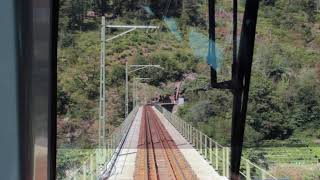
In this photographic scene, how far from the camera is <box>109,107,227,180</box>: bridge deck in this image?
1548mm

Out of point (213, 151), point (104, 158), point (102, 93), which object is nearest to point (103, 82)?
point (102, 93)

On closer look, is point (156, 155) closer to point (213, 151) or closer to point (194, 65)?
point (213, 151)

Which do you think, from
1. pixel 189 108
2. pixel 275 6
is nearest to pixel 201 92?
pixel 189 108

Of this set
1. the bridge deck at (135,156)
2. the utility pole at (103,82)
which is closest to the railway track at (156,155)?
the bridge deck at (135,156)

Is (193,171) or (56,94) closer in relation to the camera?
(56,94)

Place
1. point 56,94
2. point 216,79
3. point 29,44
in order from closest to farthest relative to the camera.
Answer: point 29,44 → point 56,94 → point 216,79

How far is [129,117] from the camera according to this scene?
1.58 m

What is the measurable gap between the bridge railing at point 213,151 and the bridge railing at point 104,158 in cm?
15

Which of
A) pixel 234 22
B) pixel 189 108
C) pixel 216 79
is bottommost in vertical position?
pixel 189 108

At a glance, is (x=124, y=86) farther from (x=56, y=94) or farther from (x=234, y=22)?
(x=234, y=22)

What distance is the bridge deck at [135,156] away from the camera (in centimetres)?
155

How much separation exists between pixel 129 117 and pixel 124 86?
0.13 m

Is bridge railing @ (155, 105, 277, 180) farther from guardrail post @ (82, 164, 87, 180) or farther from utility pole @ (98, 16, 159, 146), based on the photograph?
guardrail post @ (82, 164, 87, 180)

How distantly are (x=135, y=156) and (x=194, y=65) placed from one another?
384 millimetres
